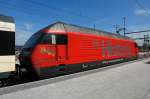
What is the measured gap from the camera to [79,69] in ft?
40.3

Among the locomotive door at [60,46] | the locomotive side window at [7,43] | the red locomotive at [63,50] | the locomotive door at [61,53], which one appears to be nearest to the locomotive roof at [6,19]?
the locomotive side window at [7,43]

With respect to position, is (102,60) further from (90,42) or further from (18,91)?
(18,91)

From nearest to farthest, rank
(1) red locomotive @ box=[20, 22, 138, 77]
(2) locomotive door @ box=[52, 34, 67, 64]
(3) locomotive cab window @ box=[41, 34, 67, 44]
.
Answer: (1) red locomotive @ box=[20, 22, 138, 77], (3) locomotive cab window @ box=[41, 34, 67, 44], (2) locomotive door @ box=[52, 34, 67, 64]

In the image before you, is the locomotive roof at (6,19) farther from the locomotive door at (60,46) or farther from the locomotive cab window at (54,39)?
the locomotive door at (60,46)

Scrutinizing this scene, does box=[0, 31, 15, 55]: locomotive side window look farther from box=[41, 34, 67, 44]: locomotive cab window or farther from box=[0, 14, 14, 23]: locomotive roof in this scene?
box=[41, 34, 67, 44]: locomotive cab window

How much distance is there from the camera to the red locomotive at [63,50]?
31.3 feet

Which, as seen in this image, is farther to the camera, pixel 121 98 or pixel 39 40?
pixel 39 40

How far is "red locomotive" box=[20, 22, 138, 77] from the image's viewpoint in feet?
31.3

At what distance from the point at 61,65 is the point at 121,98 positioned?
5.11m

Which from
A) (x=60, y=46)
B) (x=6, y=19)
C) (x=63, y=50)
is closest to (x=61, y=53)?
(x=63, y=50)

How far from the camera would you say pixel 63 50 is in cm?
1078

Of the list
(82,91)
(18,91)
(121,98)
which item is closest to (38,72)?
(18,91)

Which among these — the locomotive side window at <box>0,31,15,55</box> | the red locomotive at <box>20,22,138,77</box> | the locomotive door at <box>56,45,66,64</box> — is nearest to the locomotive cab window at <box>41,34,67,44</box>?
the red locomotive at <box>20,22,138,77</box>

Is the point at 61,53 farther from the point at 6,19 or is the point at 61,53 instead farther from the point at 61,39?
the point at 6,19
